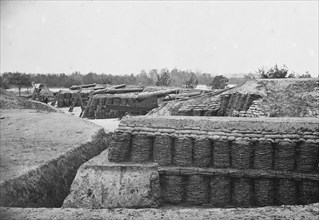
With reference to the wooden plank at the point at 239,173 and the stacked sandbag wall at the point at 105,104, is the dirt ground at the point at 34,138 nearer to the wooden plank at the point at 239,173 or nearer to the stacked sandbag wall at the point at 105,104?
the wooden plank at the point at 239,173

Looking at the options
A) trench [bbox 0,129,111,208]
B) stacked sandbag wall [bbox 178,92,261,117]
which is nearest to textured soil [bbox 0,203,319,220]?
trench [bbox 0,129,111,208]

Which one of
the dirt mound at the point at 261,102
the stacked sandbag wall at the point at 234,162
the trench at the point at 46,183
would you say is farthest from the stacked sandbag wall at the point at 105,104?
the stacked sandbag wall at the point at 234,162

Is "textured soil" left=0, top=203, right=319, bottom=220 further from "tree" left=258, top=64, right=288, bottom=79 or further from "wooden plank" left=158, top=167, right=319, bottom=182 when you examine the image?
"tree" left=258, top=64, right=288, bottom=79

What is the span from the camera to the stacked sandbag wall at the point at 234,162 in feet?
13.2

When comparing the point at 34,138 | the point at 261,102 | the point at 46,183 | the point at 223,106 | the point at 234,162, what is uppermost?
the point at 261,102

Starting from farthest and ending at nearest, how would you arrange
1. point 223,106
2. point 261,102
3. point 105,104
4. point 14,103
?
1. point 105,104
2. point 14,103
3. point 223,106
4. point 261,102

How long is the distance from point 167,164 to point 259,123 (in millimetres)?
1585

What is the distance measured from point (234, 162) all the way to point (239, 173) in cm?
18

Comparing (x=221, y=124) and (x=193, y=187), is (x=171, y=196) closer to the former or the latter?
(x=193, y=187)

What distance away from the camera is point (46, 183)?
419cm

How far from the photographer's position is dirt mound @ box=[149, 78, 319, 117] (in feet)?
24.9

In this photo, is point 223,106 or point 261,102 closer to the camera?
point 261,102

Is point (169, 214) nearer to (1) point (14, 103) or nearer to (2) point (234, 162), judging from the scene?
(2) point (234, 162)

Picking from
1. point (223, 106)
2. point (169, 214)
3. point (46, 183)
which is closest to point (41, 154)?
point (46, 183)
